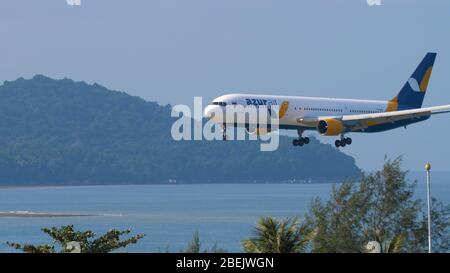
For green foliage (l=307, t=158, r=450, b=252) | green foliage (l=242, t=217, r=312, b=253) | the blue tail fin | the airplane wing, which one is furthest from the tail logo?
green foliage (l=242, t=217, r=312, b=253)

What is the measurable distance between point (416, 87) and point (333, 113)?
67.6 feet

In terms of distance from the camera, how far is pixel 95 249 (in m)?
52.0

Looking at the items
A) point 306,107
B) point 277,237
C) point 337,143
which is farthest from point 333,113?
point 277,237

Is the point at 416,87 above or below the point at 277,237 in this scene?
above

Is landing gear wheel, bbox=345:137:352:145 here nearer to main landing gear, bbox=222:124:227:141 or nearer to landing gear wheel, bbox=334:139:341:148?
landing gear wheel, bbox=334:139:341:148

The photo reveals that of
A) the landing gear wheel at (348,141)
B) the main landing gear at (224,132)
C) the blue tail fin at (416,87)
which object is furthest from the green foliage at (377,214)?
the blue tail fin at (416,87)

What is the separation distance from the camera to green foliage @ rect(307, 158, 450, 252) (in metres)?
90.2

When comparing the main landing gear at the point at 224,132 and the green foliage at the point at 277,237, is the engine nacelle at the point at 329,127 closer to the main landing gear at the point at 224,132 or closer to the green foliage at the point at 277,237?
the main landing gear at the point at 224,132

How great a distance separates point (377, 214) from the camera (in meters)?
94.9

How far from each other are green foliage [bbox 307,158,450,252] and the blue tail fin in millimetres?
22846

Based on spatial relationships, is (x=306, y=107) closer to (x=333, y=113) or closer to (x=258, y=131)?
(x=333, y=113)

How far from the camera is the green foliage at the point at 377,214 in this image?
9019 centimetres
